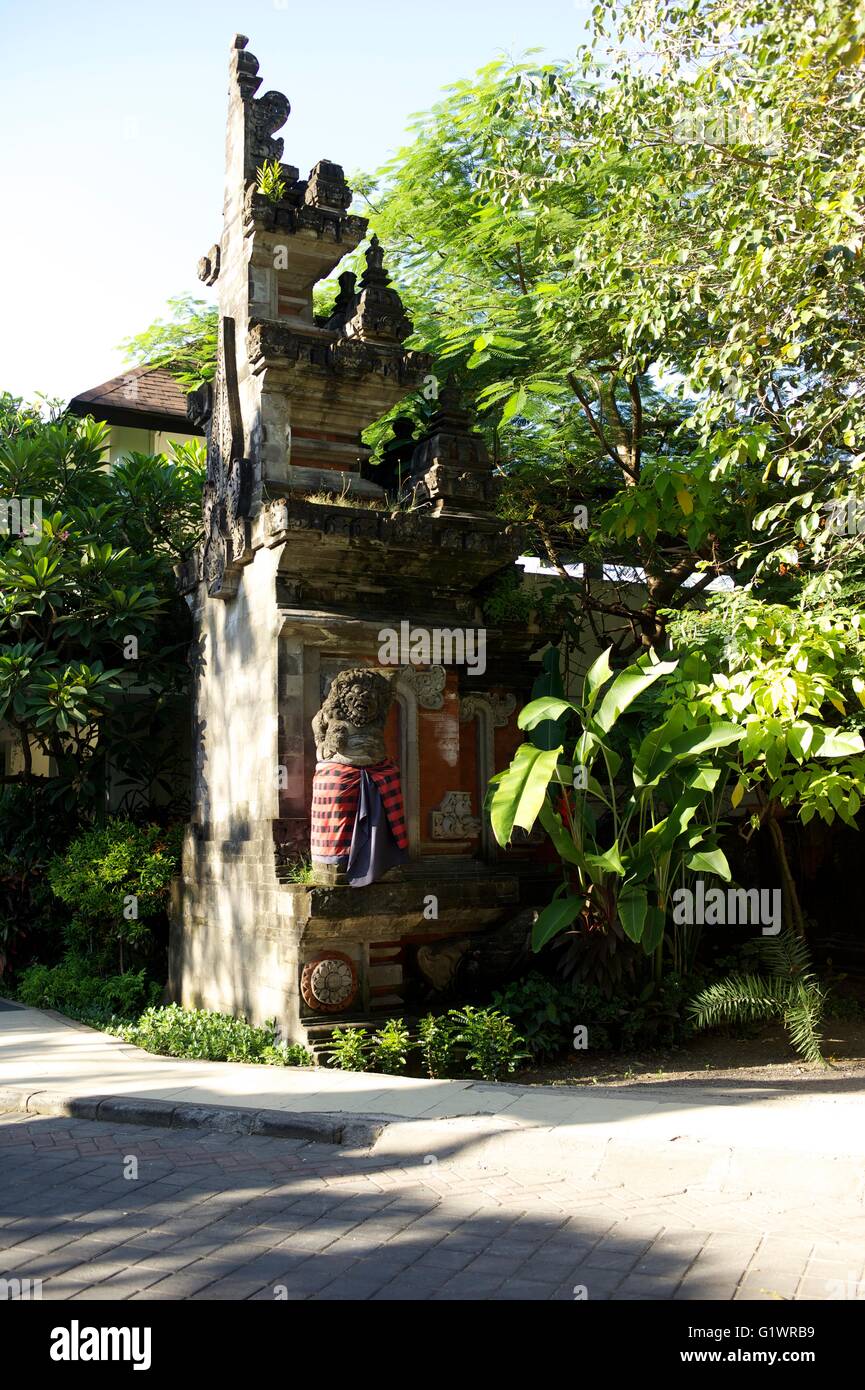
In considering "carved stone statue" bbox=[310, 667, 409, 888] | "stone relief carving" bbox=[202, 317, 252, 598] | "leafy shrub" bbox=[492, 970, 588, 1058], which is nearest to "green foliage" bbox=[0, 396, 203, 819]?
"stone relief carving" bbox=[202, 317, 252, 598]

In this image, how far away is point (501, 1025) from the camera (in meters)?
8.60

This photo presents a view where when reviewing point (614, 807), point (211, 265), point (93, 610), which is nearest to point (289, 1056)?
point (614, 807)

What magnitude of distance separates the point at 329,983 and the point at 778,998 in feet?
12.0

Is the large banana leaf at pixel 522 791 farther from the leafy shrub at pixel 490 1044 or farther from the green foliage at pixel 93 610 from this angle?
the green foliage at pixel 93 610

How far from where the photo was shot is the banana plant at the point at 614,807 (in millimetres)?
8734

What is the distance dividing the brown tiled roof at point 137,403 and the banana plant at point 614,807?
12.8 meters

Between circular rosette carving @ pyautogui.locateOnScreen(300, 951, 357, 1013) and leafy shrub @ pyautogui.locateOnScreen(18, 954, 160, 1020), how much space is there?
300cm

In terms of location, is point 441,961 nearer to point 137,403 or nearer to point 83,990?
point 83,990

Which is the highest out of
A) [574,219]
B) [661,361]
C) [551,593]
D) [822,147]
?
[574,219]

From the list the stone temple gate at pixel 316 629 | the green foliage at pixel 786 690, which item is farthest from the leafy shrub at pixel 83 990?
the green foliage at pixel 786 690

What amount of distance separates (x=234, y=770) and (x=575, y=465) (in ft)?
17.0

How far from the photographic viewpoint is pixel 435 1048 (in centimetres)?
847

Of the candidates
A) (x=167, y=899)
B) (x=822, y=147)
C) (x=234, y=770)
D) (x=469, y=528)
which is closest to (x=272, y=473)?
(x=469, y=528)

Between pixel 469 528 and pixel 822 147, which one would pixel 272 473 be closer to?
pixel 469 528
